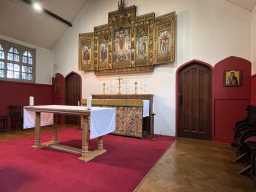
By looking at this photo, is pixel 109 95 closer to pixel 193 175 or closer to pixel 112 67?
pixel 112 67

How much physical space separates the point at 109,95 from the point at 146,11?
10.6 feet

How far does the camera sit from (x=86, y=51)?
7496 millimetres

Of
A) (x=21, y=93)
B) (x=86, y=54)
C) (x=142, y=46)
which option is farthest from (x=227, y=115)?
(x=21, y=93)

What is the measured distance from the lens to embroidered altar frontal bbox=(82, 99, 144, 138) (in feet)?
17.7

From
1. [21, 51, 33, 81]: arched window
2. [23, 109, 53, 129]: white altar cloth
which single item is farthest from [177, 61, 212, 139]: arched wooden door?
[21, 51, 33, 81]: arched window

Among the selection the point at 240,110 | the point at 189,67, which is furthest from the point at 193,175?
the point at 189,67

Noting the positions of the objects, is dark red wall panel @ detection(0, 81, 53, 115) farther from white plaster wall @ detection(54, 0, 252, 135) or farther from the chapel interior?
white plaster wall @ detection(54, 0, 252, 135)

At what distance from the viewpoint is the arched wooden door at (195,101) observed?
542 centimetres

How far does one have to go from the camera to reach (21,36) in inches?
282

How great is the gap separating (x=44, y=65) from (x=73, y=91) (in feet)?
6.18

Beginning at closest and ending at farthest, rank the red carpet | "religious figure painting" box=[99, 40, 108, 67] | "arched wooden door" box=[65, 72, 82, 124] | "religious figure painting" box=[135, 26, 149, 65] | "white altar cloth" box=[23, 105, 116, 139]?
the red carpet
"white altar cloth" box=[23, 105, 116, 139]
"religious figure painting" box=[135, 26, 149, 65]
"religious figure painting" box=[99, 40, 108, 67]
"arched wooden door" box=[65, 72, 82, 124]

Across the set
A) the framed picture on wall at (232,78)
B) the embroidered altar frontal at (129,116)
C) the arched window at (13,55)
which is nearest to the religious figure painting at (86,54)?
the embroidered altar frontal at (129,116)

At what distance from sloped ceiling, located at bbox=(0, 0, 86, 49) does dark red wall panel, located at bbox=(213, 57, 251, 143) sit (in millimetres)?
6117

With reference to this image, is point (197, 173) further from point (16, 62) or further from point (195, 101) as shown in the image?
point (16, 62)
